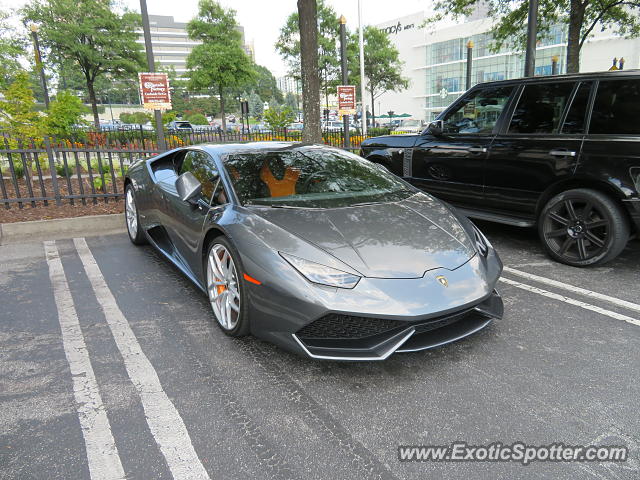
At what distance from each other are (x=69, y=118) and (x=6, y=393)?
34.8 feet

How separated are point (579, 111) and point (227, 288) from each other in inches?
142

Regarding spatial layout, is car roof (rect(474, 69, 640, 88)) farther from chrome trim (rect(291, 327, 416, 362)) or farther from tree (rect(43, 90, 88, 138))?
tree (rect(43, 90, 88, 138))

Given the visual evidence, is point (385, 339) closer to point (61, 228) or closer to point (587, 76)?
point (587, 76)

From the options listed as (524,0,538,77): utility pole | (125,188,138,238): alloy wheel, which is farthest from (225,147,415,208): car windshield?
(524,0,538,77): utility pole

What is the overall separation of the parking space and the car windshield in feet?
3.37

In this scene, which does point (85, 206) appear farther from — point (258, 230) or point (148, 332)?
point (258, 230)

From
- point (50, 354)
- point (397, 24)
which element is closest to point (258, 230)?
point (50, 354)

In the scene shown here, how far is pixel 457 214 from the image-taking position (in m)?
3.37

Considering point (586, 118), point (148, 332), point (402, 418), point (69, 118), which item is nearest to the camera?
point (402, 418)

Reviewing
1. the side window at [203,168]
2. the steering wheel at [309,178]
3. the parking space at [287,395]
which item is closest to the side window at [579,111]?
the parking space at [287,395]

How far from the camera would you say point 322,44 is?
32219mm

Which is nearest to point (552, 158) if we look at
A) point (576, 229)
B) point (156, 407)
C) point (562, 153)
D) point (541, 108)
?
point (562, 153)

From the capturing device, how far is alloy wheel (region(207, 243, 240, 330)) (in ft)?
9.52

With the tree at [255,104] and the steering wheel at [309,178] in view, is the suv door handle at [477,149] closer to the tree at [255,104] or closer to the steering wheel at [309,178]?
the steering wheel at [309,178]
